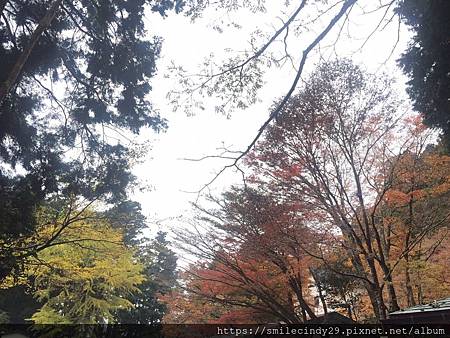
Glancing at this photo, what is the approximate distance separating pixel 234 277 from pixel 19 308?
20200mm

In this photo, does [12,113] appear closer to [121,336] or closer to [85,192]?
[85,192]

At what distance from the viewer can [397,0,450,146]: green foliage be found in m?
4.07

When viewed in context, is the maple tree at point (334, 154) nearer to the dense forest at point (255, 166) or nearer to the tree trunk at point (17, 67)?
the dense forest at point (255, 166)

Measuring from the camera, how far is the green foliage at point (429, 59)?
407cm

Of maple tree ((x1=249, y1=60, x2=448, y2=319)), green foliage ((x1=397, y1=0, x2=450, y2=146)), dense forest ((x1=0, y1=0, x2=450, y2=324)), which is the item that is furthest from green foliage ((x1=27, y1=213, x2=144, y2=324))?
green foliage ((x1=397, y1=0, x2=450, y2=146))

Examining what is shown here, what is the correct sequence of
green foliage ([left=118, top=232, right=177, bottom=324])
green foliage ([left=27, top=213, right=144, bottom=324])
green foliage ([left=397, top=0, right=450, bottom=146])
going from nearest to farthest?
green foliage ([left=397, top=0, right=450, bottom=146])
green foliage ([left=27, top=213, right=144, bottom=324])
green foliage ([left=118, top=232, right=177, bottom=324])

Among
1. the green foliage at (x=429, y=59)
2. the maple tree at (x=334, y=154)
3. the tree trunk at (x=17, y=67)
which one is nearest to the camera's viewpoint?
the green foliage at (x=429, y=59)

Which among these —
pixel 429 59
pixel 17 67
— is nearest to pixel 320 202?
pixel 429 59

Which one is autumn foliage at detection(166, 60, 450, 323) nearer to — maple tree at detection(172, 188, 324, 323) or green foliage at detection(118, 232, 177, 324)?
maple tree at detection(172, 188, 324, 323)

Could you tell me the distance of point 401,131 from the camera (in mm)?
7785

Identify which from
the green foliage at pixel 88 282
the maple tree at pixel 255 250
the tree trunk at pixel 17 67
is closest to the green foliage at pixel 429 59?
the maple tree at pixel 255 250

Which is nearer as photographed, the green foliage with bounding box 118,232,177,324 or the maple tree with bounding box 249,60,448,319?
the maple tree with bounding box 249,60,448,319

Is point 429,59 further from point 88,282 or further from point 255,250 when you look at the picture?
point 88,282

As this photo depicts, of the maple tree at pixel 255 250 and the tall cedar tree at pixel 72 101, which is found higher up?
the tall cedar tree at pixel 72 101
